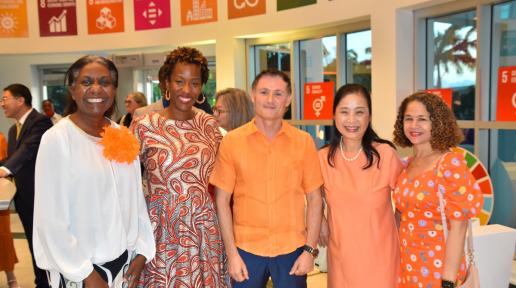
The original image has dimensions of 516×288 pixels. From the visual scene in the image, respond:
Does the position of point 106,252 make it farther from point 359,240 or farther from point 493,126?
point 493,126

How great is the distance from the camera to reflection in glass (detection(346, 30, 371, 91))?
5.48 metres

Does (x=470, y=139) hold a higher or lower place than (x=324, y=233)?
higher

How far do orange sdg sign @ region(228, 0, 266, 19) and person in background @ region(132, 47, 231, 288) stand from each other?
383cm

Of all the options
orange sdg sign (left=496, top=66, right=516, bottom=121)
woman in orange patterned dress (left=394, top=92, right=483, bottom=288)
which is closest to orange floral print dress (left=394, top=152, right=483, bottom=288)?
woman in orange patterned dress (left=394, top=92, right=483, bottom=288)

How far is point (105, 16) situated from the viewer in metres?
6.99

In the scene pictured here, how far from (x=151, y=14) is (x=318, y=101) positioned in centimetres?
278

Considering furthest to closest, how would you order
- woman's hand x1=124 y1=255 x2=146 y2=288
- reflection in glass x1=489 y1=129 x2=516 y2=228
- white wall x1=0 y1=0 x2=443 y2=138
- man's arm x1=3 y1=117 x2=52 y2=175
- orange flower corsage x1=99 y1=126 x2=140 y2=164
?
white wall x1=0 y1=0 x2=443 y2=138
reflection in glass x1=489 y1=129 x2=516 y2=228
man's arm x1=3 y1=117 x2=52 y2=175
woman's hand x1=124 y1=255 x2=146 y2=288
orange flower corsage x1=99 y1=126 x2=140 y2=164

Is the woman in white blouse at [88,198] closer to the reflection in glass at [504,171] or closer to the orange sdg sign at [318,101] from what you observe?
the reflection in glass at [504,171]

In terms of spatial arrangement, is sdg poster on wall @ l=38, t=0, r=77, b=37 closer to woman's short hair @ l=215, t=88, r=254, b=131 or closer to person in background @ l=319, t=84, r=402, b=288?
woman's short hair @ l=215, t=88, r=254, b=131

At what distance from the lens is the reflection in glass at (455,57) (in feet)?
14.6

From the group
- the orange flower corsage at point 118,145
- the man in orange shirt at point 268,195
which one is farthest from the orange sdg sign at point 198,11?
the orange flower corsage at point 118,145

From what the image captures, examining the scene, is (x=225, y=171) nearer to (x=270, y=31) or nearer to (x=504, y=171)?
(x=504, y=171)

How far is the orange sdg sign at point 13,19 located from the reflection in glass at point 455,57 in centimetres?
595

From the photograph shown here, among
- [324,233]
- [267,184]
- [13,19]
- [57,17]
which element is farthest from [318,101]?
[13,19]
